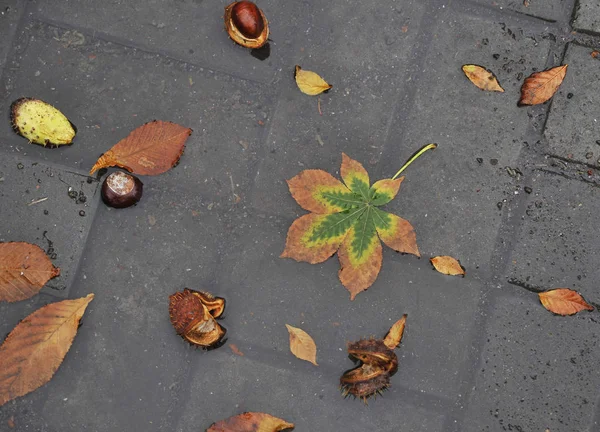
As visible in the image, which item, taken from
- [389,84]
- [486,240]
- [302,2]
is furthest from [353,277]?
[302,2]

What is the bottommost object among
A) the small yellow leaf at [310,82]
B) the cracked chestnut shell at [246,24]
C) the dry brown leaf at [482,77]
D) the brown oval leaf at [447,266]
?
the brown oval leaf at [447,266]

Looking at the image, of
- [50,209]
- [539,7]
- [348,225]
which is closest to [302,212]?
[348,225]

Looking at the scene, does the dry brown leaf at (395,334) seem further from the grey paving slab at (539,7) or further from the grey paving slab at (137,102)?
the grey paving slab at (539,7)

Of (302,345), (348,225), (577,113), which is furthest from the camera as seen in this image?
(577,113)

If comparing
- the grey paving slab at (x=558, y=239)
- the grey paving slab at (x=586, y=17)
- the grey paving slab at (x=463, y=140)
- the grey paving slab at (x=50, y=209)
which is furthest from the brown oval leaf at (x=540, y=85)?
the grey paving slab at (x=50, y=209)

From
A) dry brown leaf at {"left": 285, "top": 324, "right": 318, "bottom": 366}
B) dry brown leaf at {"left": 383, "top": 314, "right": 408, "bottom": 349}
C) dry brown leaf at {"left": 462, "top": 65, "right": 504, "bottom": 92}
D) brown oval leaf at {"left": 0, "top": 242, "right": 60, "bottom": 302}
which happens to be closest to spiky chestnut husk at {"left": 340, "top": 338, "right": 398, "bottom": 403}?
dry brown leaf at {"left": 383, "top": 314, "right": 408, "bottom": 349}

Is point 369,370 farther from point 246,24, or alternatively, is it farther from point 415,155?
point 246,24
